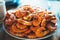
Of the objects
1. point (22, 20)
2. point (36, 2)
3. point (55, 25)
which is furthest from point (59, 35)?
point (36, 2)

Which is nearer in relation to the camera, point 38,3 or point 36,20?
point 36,20

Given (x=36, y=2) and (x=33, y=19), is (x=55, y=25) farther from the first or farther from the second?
(x=36, y=2)

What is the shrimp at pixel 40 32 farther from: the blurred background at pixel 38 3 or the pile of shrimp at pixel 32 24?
the blurred background at pixel 38 3

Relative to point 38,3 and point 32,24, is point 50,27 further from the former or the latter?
point 38,3

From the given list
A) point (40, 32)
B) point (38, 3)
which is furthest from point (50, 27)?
point (38, 3)

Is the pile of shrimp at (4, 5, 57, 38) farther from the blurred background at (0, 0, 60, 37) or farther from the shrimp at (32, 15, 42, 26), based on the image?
the blurred background at (0, 0, 60, 37)

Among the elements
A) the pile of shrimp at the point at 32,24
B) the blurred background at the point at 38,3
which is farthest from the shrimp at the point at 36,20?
the blurred background at the point at 38,3

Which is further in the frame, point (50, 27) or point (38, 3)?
point (38, 3)

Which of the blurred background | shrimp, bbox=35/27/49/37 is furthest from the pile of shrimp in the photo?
the blurred background

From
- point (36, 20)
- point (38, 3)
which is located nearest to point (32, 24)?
point (36, 20)
